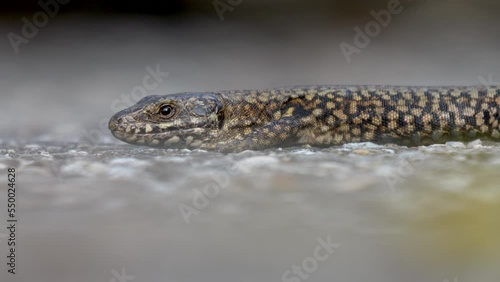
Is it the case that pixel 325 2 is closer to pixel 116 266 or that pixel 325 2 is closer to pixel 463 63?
pixel 463 63

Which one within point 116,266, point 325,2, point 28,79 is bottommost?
point 116,266

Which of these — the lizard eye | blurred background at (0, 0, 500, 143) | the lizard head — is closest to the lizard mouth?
the lizard head

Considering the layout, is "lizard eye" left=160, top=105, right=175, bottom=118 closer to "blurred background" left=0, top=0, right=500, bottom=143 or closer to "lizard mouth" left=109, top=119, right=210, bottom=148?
"lizard mouth" left=109, top=119, right=210, bottom=148

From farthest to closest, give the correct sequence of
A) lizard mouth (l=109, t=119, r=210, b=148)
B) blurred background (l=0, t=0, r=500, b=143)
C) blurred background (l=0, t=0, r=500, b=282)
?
blurred background (l=0, t=0, r=500, b=143)
lizard mouth (l=109, t=119, r=210, b=148)
blurred background (l=0, t=0, r=500, b=282)

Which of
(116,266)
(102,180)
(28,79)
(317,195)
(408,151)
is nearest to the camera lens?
(116,266)

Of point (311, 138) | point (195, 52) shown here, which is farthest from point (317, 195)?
point (195, 52)

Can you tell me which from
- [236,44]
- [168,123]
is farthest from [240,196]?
[236,44]

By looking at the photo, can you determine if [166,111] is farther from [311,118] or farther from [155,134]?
[311,118]
